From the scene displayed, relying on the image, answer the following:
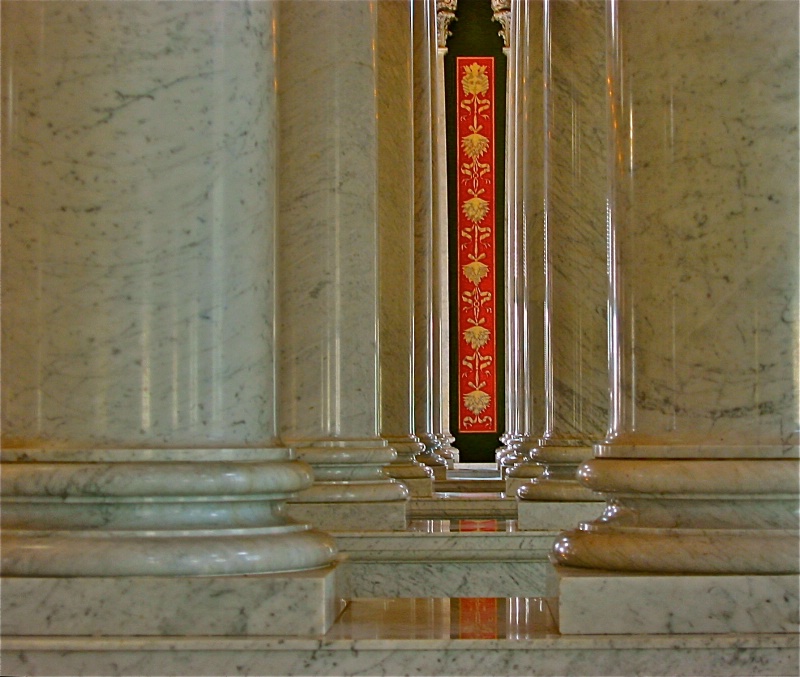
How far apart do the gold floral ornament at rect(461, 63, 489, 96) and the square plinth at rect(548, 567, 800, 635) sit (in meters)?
40.5

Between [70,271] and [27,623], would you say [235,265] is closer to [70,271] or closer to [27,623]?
[70,271]

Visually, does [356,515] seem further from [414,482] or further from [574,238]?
[574,238]

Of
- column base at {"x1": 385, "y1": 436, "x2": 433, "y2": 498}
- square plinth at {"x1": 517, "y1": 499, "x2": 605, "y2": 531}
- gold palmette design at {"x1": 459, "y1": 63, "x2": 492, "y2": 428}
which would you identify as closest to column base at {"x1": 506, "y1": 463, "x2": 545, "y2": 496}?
column base at {"x1": 385, "y1": 436, "x2": 433, "y2": 498}

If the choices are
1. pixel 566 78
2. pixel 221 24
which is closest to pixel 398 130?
pixel 566 78

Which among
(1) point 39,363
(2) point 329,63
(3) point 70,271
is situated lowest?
(1) point 39,363

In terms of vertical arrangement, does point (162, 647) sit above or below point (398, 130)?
below

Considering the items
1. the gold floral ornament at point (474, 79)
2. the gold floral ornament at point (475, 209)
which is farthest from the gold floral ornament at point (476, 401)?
the gold floral ornament at point (474, 79)

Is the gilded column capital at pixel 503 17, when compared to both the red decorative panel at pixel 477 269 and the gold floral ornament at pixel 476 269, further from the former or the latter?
the gold floral ornament at pixel 476 269

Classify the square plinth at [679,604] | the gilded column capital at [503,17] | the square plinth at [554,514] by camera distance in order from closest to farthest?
the square plinth at [679,604], the square plinth at [554,514], the gilded column capital at [503,17]

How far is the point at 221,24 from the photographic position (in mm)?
10117

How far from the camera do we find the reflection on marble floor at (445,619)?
10117mm

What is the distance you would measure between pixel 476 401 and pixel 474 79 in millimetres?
11644

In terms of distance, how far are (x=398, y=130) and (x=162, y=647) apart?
1518 centimetres

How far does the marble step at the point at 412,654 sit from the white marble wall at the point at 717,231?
5.40 feet
